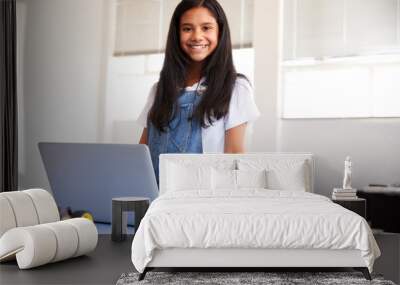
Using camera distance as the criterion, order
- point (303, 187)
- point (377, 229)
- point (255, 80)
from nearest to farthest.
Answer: point (303, 187), point (377, 229), point (255, 80)

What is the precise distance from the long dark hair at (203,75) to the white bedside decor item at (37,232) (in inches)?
70.1

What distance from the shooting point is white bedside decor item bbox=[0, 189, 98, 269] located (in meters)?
3.84

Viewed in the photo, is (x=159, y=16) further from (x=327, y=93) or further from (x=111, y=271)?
(x=111, y=271)

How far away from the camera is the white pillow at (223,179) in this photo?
16.3ft

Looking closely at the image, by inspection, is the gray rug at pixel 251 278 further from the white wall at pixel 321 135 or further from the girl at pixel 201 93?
the girl at pixel 201 93

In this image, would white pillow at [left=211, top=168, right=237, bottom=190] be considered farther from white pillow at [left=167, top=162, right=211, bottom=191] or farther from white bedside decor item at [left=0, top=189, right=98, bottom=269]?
white bedside decor item at [left=0, top=189, right=98, bottom=269]

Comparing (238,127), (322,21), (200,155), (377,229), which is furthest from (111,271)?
(322,21)

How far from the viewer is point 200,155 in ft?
18.1

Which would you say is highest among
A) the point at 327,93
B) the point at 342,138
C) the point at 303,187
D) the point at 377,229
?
the point at 327,93

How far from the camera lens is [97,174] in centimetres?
506

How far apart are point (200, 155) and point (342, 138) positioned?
135 centimetres

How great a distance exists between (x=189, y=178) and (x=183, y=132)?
78 cm

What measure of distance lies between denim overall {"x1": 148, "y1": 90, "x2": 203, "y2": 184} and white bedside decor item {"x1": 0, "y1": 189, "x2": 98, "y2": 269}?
4.88ft

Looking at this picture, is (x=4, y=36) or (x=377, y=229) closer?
(x=377, y=229)
